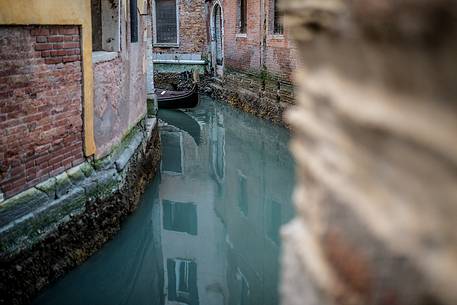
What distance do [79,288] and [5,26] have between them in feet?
7.22

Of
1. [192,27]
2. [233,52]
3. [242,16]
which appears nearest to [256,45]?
[242,16]

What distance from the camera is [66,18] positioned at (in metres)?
4.19

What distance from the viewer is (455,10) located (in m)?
0.58

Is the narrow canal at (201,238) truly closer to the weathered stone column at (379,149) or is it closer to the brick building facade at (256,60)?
the brick building facade at (256,60)

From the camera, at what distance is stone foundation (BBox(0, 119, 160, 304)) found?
3.59m

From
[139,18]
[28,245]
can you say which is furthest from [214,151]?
[28,245]

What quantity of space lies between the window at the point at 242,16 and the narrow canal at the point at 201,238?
194 inches

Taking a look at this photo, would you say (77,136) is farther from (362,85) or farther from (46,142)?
(362,85)

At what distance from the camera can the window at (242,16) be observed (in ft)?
44.4

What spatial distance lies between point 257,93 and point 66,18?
27.5ft

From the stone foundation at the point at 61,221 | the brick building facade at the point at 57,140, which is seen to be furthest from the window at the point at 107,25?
the stone foundation at the point at 61,221

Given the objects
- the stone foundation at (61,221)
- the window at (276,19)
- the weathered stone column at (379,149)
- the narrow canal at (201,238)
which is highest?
the window at (276,19)

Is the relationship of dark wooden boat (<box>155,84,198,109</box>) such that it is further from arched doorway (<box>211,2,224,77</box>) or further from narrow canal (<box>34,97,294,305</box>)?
narrow canal (<box>34,97,294,305</box>)

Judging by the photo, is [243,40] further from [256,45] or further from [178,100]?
[178,100]
